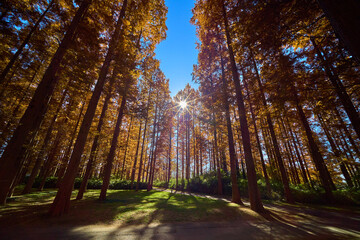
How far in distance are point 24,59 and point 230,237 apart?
16.9 metres

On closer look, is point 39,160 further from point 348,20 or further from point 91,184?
point 348,20

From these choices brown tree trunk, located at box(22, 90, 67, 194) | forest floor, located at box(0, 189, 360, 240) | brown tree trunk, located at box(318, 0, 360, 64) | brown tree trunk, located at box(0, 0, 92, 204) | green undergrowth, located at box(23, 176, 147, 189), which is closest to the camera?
brown tree trunk, located at box(318, 0, 360, 64)

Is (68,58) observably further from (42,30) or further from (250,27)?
(250,27)

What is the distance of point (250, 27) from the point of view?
4.50m

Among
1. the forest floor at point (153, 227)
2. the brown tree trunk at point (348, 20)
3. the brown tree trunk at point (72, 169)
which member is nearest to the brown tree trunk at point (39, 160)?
the forest floor at point (153, 227)

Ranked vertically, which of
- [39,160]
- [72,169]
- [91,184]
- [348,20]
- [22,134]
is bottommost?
[91,184]

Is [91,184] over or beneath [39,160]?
beneath

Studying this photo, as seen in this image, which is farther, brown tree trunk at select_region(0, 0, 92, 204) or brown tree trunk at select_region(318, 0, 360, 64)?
brown tree trunk at select_region(0, 0, 92, 204)

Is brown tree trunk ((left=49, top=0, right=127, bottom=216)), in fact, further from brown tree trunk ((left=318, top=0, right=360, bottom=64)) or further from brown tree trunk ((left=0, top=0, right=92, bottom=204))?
brown tree trunk ((left=318, top=0, right=360, bottom=64))

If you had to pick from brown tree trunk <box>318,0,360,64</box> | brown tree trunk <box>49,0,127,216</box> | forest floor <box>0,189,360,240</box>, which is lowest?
forest floor <box>0,189,360,240</box>

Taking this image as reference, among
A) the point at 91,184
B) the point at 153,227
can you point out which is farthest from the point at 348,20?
the point at 91,184

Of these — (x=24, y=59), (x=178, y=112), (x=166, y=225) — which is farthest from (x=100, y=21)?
(x=178, y=112)

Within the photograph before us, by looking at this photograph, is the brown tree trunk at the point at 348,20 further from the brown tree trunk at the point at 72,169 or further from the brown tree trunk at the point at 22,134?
the brown tree trunk at the point at 22,134

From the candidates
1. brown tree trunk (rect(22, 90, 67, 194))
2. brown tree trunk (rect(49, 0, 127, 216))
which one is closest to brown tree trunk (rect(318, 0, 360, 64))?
brown tree trunk (rect(49, 0, 127, 216))
